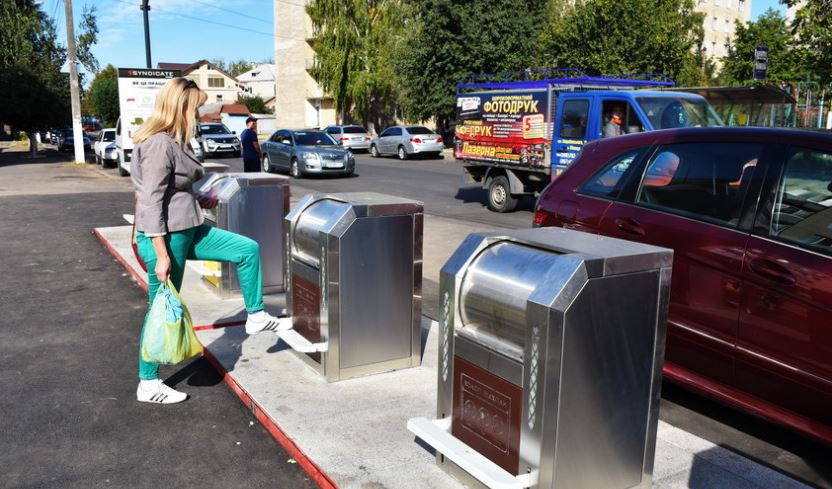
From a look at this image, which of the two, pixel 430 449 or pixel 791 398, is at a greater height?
pixel 791 398

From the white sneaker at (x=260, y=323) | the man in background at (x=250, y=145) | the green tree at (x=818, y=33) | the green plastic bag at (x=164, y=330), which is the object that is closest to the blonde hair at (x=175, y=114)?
the green plastic bag at (x=164, y=330)

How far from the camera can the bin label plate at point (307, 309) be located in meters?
4.82

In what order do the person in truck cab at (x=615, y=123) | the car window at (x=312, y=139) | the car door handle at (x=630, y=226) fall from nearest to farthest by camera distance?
the car door handle at (x=630, y=226)
the person in truck cab at (x=615, y=123)
the car window at (x=312, y=139)

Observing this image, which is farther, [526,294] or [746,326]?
[746,326]

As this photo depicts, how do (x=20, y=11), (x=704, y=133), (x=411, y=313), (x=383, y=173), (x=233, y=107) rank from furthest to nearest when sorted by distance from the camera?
(x=233, y=107) → (x=20, y=11) → (x=383, y=173) → (x=411, y=313) → (x=704, y=133)

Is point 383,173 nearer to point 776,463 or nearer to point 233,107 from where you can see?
point 776,463

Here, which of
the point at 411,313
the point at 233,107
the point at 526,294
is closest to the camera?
the point at 526,294

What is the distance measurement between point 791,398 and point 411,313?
2313mm

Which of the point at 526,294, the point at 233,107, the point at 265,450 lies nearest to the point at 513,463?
the point at 526,294

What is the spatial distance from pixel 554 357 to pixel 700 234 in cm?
181

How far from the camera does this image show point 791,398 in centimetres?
370

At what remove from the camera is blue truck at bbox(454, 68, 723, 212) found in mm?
11969

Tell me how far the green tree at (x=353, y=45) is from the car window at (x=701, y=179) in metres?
44.8

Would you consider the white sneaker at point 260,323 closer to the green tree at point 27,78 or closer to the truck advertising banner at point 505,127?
the truck advertising banner at point 505,127
